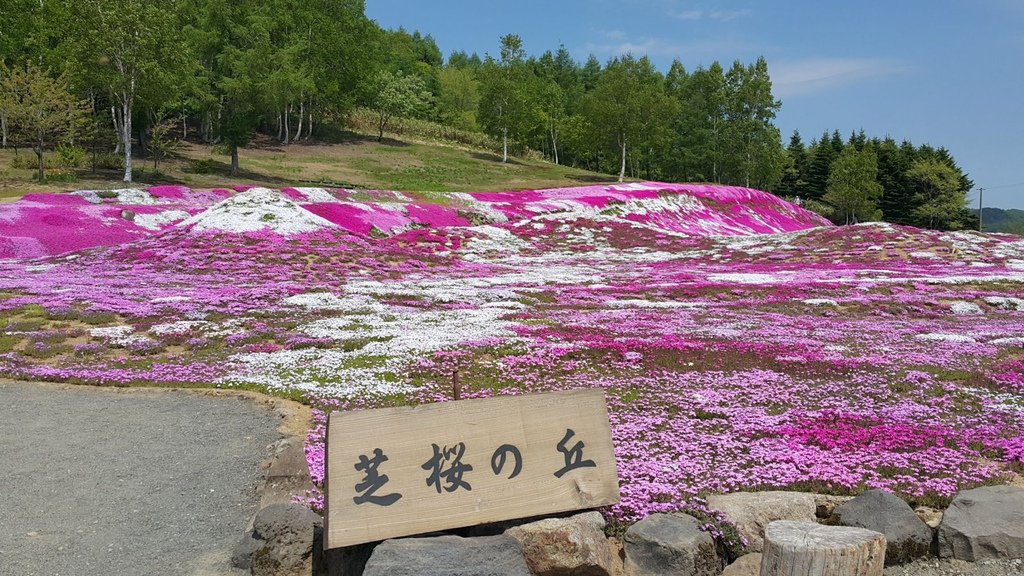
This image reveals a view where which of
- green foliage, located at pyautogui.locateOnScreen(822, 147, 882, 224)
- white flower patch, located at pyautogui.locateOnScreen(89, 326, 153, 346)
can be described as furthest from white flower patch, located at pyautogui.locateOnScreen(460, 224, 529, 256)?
green foliage, located at pyautogui.locateOnScreen(822, 147, 882, 224)

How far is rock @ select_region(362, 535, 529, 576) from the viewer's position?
18.2ft

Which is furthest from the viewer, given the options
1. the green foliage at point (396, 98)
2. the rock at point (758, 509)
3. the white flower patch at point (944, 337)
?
the green foliage at point (396, 98)

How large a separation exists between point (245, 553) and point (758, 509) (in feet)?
20.0

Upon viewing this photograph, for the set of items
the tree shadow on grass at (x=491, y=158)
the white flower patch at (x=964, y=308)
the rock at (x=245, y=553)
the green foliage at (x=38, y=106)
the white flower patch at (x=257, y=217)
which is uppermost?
the tree shadow on grass at (x=491, y=158)

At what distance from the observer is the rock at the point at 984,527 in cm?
682

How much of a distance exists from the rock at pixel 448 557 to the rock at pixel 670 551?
5.35 ft

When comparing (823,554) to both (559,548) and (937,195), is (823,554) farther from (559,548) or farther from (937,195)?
(937,195)

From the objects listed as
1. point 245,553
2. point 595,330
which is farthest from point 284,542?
point 595,330

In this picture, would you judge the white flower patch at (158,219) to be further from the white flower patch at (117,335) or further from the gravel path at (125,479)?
the gravel path at (125,479)

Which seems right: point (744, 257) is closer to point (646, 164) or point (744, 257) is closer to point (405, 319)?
point (405, 319)

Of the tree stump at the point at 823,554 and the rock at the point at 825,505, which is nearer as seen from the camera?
the tree stump at the point at 823,554

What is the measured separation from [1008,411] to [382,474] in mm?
12090

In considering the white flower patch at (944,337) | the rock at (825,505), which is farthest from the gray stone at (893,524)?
the white flower patch at (944,337)

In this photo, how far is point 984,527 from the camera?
6930 mm
